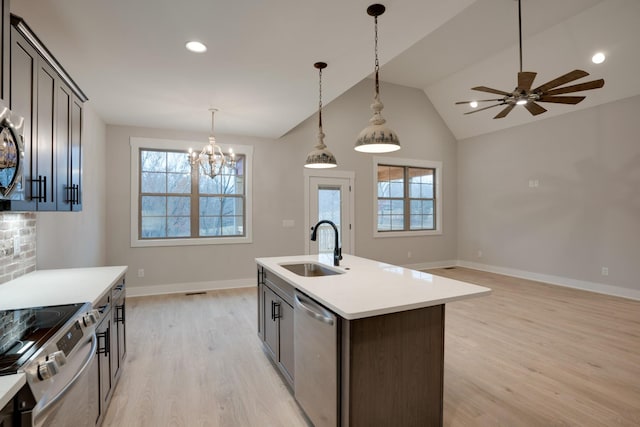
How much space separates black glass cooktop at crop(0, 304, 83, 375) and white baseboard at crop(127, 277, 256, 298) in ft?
12.2

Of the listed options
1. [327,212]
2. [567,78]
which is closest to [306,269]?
[567,78]

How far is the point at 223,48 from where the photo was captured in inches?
103

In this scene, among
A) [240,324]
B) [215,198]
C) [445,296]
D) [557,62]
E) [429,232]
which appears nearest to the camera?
[445,296]

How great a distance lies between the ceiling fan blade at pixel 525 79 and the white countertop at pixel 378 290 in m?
2.35

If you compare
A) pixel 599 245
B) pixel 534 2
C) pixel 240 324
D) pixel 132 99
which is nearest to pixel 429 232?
pixel 599 245

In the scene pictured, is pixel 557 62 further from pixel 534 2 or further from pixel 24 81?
pixel 24 81

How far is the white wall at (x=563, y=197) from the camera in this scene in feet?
15.8

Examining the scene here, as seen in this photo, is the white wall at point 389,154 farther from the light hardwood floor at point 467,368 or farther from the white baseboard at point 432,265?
the light hardwood floor at point 467,368

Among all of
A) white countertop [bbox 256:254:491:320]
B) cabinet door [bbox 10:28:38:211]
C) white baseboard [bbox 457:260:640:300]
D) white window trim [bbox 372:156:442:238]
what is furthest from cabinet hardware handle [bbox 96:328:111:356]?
white baseboard [bbox 457:260:640:300]

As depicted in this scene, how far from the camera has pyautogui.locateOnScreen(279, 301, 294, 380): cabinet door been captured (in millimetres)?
2244

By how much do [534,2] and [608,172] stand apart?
9.39 ft

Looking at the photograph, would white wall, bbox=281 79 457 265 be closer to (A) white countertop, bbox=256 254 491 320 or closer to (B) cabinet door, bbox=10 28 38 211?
(A) white countertop, bbox=256 254 491 320

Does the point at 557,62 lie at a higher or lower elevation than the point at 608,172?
higher

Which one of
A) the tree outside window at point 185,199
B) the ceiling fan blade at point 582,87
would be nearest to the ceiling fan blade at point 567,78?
the ceiling fan blade at point 582,87
